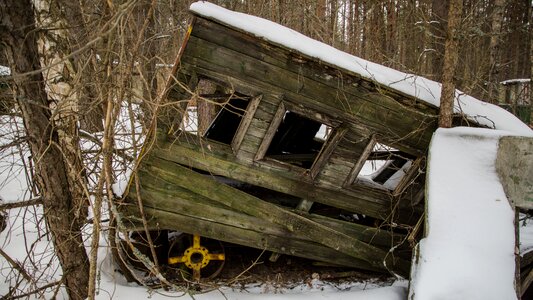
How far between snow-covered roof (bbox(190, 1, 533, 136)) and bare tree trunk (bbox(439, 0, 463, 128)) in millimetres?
222

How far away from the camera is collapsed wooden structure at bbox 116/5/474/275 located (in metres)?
4.08

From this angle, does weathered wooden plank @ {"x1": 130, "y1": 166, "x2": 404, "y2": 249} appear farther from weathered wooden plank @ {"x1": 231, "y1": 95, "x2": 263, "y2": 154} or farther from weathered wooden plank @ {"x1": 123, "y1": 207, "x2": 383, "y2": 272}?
weathered wooden plank @ {"x1": 231, "y1": 95, "x2": 263, "y2": 154}

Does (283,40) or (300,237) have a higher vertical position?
(283,40)

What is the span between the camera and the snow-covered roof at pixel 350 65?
3.93 m

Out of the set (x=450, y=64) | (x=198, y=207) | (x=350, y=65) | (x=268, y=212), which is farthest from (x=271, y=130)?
(x=450, y=64)

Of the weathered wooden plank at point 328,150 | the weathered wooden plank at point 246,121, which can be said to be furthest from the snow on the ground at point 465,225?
the weathered wooden plank at point 246,121

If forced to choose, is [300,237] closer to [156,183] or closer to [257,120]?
[257,120]

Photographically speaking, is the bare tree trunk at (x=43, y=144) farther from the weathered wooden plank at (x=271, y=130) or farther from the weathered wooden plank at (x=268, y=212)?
the weathered wooden plank at (x=271, y=130)

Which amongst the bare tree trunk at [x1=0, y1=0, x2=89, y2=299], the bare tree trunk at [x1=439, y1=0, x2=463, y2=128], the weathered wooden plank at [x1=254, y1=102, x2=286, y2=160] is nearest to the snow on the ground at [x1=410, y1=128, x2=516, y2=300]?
the bare tree trunk at [x1=439, y1=0, x2=463, y2=128]

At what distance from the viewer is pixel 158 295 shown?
4387 millimetres

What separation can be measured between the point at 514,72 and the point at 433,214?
26260 mm

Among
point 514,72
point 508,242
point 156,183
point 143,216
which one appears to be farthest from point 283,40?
point 514,72

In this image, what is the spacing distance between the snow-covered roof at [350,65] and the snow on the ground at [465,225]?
577mm

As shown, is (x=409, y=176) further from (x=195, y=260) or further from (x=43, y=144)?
(x=43, y=144)
